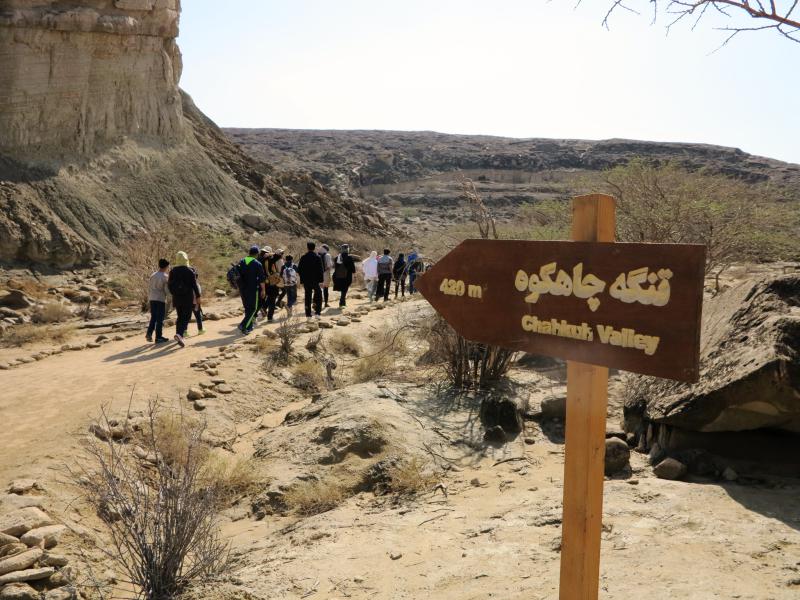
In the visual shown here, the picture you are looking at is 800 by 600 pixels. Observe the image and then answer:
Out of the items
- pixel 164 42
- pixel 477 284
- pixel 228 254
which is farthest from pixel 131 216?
pixel 477 284

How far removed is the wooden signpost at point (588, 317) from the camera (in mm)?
2096

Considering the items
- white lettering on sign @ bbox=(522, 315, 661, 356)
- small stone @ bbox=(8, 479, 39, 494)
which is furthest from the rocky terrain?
white lettering on sign @ bbox=(522, 315, 661, 356)

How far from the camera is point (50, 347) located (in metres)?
10.7

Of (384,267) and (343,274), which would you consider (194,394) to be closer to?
(343,274)

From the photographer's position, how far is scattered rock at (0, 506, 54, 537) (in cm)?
426

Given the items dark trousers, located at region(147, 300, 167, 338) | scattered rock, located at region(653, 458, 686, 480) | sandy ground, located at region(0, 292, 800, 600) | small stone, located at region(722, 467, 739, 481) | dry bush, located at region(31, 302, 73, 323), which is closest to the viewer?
sandy ground, located at region(0, 292, 800, 600)

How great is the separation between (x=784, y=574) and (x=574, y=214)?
2.41m

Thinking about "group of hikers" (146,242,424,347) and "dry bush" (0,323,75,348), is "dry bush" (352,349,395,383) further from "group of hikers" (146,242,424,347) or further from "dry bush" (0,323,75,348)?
"dry bush" (0,323,75,348)

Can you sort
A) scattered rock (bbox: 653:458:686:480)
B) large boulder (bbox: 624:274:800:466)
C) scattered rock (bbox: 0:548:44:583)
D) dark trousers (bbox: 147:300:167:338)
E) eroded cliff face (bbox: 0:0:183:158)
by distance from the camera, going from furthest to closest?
eroded cliff face (bbox: 0:0:183:158) < dark trousers (bbox: 147:300:167:338) < scattered rock (bbox: 653:458:686:480) < large boulder (bbox: 624:274:800:466) < scattered rock (bbox: 0:548:44:583)

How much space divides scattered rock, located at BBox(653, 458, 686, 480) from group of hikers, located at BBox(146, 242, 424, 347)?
288 inches

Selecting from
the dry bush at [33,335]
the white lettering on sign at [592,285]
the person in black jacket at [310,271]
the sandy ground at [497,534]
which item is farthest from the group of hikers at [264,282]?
the white lettering on sign at [592,285]

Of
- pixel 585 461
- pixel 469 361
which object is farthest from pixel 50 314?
pixel 585 461

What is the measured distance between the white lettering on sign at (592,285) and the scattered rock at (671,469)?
320cm

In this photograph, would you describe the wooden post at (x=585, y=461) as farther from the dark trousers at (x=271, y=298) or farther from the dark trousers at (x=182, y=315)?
the dark trousers at (x=271, y=298)
